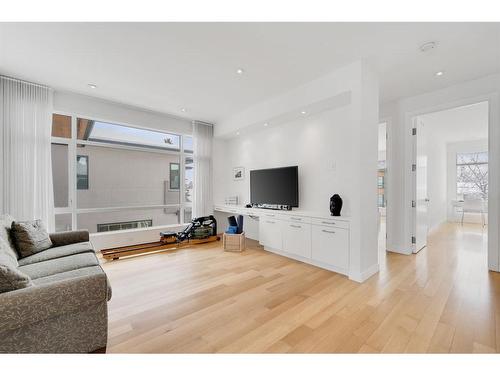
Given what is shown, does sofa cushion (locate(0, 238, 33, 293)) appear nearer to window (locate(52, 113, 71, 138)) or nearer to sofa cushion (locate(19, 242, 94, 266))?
sofa cushion (locate(19, 242, 94, 266))

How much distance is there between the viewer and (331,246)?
303cm

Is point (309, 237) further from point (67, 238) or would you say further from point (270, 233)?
point (67, 238)

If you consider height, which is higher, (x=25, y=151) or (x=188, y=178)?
(x=25, y=151)

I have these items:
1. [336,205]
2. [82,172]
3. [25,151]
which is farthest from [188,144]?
[336,205]

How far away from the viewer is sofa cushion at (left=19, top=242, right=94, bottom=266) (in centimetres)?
225

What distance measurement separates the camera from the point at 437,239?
15.9 feet

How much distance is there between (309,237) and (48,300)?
292cm

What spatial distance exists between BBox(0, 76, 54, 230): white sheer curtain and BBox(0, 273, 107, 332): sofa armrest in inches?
108

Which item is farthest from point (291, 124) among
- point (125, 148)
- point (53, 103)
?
point (53, 103)

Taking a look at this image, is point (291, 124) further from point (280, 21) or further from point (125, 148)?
point (125, 148)

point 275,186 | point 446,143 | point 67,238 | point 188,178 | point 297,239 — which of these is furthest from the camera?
point 446,143

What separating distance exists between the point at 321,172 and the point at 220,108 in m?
2.41

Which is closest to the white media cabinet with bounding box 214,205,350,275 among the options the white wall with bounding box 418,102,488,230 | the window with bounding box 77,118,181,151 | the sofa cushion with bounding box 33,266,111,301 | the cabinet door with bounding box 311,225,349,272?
the cabinet door with bounding box 311,225,349,272
